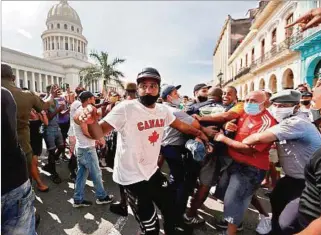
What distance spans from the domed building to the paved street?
195 ft

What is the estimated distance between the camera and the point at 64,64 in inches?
2657

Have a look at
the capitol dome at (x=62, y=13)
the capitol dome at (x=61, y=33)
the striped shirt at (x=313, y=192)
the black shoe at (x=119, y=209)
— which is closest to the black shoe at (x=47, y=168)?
the black shoe at (x=119, y=209)

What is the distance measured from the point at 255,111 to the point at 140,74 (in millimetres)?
1413

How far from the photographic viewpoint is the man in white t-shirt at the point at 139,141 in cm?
220

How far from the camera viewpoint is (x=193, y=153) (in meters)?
2.75

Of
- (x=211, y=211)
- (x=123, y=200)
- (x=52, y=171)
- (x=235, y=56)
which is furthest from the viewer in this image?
(x=235, y=56)

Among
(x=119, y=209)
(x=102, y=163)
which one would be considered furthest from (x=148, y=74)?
(x=102, y=163)

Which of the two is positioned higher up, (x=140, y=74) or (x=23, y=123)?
(x=140, y=74)

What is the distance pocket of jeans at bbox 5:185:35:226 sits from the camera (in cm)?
156

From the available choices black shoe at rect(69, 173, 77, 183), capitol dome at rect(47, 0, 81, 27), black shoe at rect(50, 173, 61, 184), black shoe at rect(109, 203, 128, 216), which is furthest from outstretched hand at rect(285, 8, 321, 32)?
capitol dome at rect(47, 0, 81, 27)

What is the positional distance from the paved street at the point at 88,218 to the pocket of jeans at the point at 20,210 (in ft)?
5.16

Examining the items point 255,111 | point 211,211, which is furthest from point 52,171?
point 255,111

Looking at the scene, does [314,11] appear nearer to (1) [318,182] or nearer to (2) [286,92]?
(1) [318,182]

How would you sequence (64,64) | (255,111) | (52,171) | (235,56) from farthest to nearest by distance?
(64,64) → (235,56) → (52,171) → (255,111)
